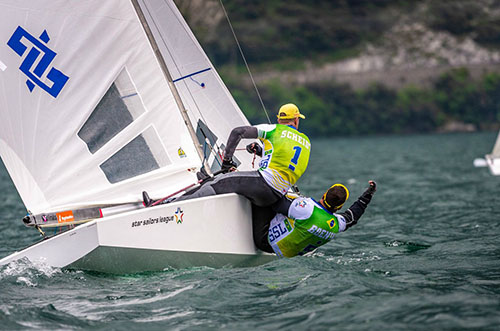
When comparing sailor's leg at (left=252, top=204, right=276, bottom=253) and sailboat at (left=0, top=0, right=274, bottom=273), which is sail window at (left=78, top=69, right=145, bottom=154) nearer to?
sailboat at (left=0, top=0, right=274, bottom=273)

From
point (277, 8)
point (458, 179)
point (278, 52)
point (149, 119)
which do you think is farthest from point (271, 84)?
point (149, 119)

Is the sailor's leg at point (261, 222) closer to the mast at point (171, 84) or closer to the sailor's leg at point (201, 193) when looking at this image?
the sailor's leg at point (201, 193)

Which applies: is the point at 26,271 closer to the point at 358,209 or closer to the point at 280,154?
the point at 280,154

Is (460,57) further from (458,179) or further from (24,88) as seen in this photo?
(24,88)

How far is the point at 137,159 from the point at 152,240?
1018 mm

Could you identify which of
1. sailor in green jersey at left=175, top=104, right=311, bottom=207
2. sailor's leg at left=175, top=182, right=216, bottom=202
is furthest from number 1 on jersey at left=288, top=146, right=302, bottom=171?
sailor's leg at left=175, top=182, right=216, bottom=202

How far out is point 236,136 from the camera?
18.7ft

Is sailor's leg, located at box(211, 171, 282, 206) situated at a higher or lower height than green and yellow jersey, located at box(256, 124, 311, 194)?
lower

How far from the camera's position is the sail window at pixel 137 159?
612 cm

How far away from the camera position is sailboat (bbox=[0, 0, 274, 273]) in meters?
5.54

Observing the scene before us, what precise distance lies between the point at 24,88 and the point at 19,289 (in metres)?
1.69

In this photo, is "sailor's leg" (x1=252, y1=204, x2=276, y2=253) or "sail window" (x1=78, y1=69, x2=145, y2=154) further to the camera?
"sail window" (x1=78, y1=69, x2=145, y2=154)

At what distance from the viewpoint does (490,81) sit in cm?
6097

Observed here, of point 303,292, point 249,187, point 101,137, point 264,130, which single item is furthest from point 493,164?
point 101,137
